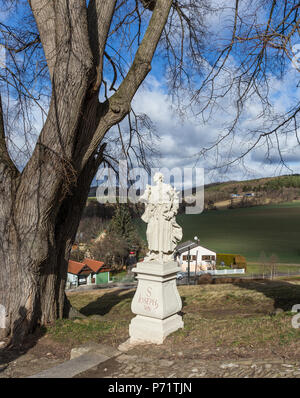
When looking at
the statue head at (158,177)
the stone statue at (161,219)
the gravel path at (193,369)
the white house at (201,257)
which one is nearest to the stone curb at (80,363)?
the gravel path at (193,369)

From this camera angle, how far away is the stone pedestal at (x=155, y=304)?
5027 millimetres

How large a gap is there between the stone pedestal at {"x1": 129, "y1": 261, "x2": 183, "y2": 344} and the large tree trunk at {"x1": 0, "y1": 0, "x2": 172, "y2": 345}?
1.80m

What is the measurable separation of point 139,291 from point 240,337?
1.72 m

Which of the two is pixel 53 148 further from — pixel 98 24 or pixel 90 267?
pixel 90 267

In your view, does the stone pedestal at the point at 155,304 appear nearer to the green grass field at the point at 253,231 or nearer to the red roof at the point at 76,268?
the red roof at the point at 76,268

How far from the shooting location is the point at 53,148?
4938mm

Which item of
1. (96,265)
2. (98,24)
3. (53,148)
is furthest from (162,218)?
(96,265)

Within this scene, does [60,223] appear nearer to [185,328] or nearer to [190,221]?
[185,328]

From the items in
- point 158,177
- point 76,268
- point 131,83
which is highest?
point 131,83

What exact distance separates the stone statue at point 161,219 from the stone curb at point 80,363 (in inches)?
64.4

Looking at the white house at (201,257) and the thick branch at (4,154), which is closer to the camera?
the thick branch at (4,154)

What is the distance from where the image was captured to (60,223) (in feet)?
21.9

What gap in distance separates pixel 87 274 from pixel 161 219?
112 ft
